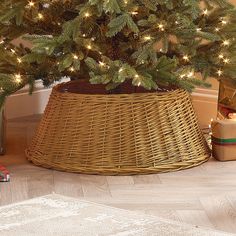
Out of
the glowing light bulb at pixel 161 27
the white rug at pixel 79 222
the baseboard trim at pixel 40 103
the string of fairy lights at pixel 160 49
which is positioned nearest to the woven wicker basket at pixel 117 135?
the string of fairy lights at pixel 160 49

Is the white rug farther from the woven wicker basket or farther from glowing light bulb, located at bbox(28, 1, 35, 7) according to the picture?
glowing light bulb, located at bbox(28, 1, 35, 7)

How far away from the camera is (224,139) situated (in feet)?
9.58

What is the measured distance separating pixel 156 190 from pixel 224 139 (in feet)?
1.79

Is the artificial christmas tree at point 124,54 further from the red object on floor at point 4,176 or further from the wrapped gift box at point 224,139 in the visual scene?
the red object on floor at point 4,176

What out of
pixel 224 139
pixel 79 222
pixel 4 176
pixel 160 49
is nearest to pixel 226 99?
pixel 224 139

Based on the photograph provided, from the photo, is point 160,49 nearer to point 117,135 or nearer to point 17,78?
point 117,135

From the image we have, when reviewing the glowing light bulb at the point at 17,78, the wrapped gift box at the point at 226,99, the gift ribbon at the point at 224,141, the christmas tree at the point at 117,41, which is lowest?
the wrapped gift box at the point at 226,99

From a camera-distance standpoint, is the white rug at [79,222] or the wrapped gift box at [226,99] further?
the wrapped gift box at [226,99]

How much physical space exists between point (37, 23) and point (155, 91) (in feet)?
1.81

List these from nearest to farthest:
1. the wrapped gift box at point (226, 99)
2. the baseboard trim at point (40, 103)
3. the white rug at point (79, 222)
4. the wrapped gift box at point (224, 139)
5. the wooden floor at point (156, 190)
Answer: the white rug at point (79, 222) → the wooden floor at point (156, 190) → the wrapped gift box at point (224, 139) → the wrapped gift box at point (226, 99) → the baseboard trim at point (40, 103)

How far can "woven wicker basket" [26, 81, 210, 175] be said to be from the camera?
2.73 metres

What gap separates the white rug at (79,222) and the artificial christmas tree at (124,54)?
55 centimetres

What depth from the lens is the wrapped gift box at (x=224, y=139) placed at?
2914mm

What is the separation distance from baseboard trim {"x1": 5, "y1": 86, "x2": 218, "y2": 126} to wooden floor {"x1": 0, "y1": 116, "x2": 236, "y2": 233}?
2.81ft
